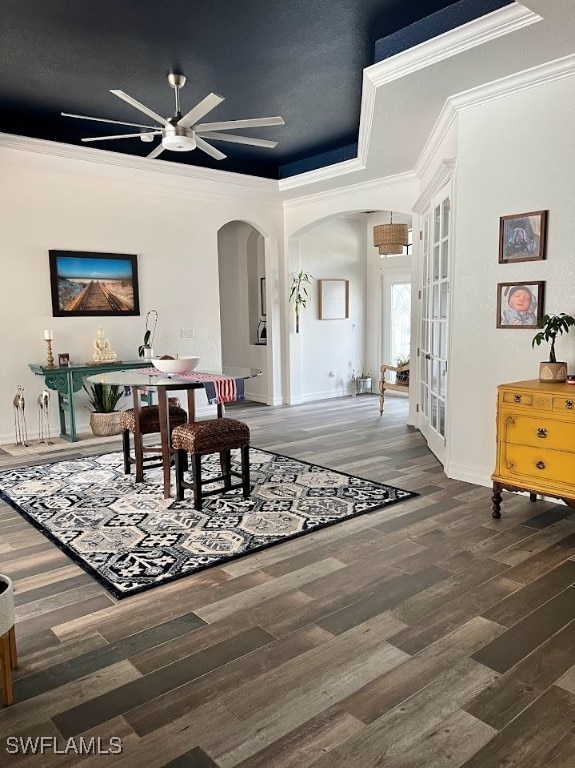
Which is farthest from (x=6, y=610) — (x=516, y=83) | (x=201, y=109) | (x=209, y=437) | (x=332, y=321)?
(x=332, y=321)

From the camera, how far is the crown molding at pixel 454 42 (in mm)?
2898

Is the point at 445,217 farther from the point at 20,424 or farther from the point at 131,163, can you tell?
the point at 20,424

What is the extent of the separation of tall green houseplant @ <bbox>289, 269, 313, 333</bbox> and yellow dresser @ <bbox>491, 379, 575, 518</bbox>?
4.71 metres

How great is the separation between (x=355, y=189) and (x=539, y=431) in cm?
440

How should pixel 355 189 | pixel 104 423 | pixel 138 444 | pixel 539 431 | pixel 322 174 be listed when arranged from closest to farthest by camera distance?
pixel 539 431 → pixel 138 444 → pixel 104 423 → pixel 322 174 → pixel 355 189

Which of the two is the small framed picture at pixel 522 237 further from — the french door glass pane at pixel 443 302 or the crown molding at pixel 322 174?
the crown molding at pixel 322 174

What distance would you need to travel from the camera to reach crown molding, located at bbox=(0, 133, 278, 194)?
209 inches

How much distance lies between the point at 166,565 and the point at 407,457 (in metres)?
2.70

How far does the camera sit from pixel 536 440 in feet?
10.7

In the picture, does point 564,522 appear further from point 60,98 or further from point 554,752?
point 60,98

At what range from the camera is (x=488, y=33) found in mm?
3047

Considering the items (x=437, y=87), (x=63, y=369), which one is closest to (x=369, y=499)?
(x=437, y=87)

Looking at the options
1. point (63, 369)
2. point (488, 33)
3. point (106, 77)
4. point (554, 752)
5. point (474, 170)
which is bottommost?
point (554, 752)

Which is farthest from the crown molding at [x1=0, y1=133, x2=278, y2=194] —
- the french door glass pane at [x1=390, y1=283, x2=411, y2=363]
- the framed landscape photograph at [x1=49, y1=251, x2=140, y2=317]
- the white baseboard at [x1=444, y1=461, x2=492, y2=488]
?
the white baseboard at [x1=444, y1=461, x2=492, y2=488]
